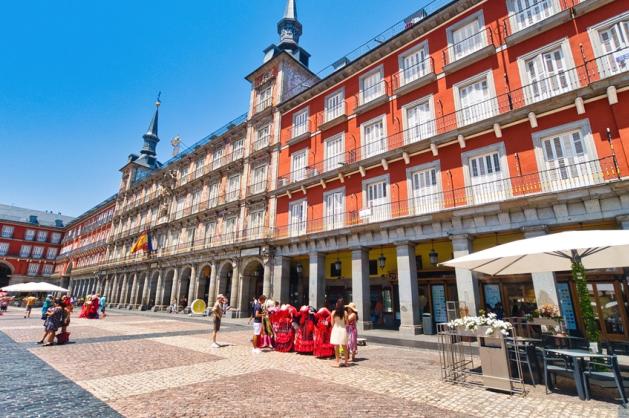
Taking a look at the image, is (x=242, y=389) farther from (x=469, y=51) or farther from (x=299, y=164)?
(x=299, y=164)

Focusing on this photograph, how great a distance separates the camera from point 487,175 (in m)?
12.6

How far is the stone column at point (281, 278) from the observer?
18.7 metres

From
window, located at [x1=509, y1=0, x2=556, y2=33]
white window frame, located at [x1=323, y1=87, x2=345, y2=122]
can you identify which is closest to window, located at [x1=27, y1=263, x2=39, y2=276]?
white window frame, located at [x1=323, y1=87, x2=345, y2=122]

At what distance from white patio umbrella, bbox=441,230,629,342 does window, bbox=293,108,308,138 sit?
15.9 meters

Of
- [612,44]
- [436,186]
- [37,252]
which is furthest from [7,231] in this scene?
[612,44]

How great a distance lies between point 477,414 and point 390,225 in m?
10.2

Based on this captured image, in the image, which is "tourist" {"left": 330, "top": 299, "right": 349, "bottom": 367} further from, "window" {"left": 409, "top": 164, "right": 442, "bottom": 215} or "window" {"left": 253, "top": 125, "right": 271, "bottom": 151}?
"window" {"left": 253, "top": 125, "right": 271, "bottom": 151}

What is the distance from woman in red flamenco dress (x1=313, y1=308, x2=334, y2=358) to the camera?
8.70m

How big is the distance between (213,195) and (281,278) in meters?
12.4

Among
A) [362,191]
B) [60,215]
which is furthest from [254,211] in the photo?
[60,215]

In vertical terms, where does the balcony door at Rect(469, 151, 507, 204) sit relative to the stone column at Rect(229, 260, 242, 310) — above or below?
above

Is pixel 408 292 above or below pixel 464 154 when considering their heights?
below

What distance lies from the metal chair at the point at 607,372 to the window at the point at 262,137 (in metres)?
21.4

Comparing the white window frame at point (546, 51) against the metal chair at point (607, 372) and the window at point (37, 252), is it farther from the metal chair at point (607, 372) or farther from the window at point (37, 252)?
the window at point (37, 252)
